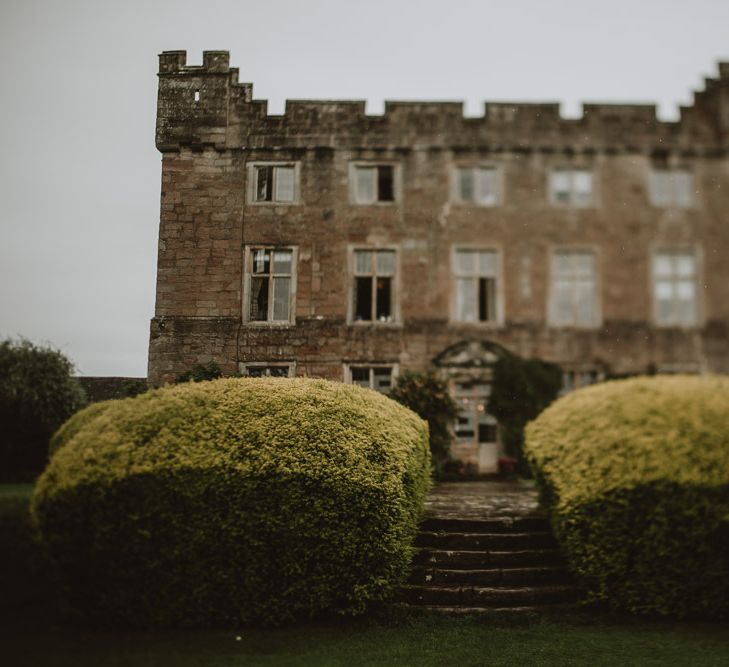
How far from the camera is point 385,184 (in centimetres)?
1314

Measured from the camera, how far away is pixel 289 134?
39.1ft

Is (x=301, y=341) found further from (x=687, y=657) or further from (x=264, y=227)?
(x=687, y=657)

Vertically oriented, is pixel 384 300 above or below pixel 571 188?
below

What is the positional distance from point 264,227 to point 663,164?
701cm

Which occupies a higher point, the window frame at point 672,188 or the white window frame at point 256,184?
the white window frame at point 256,184

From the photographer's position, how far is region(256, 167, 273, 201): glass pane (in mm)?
11234

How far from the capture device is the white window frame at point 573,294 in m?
9.12

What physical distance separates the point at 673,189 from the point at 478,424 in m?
6.49

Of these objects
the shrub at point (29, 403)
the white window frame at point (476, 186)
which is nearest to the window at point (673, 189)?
the white window frame at point (476, 186)

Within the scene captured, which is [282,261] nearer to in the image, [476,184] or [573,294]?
[476,184]

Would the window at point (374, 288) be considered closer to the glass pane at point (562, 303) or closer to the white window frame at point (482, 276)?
the white window frame at point (482, 276)

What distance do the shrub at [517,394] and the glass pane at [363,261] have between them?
11.4ft

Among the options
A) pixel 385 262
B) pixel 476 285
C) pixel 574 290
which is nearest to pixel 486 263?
pixel 476 285

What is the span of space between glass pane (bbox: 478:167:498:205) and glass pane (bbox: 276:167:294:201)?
4.23 m
